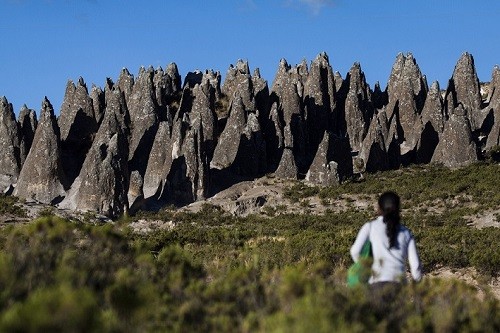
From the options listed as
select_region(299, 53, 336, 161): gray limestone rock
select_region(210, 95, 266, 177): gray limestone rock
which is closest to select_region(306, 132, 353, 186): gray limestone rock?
select_region(210, 95, 266, 177): gray limestone rock

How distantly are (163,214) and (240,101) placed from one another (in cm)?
1390

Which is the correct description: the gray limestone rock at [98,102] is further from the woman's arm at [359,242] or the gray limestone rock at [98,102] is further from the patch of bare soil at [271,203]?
the woman's arm at [359,242]

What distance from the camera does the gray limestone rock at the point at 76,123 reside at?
→ 42.8 metres

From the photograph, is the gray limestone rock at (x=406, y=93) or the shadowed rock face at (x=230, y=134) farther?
the gray limestone rock at (x=406, y=93)

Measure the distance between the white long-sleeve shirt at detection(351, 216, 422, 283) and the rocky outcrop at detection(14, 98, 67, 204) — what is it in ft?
100

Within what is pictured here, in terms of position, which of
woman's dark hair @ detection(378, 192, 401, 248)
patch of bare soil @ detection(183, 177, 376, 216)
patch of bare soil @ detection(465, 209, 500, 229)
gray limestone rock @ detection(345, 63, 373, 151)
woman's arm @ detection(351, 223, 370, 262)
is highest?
gray limestone rock @ detection(345, 63, 373, 151)

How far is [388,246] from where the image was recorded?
22.0 ft

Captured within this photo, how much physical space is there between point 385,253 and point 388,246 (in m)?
0.06

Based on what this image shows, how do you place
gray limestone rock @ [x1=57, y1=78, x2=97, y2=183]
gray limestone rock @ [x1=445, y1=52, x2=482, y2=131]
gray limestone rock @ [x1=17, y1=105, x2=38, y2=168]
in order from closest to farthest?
gray limestone rock @ [x1=17, y1=105, x2=38, y2=168] → gray limestone rock @ [x1=57, y1=78, x2=97, y2=183] → gray limestone rock @ [x1=445, y1=52, x2=482, y2=131]

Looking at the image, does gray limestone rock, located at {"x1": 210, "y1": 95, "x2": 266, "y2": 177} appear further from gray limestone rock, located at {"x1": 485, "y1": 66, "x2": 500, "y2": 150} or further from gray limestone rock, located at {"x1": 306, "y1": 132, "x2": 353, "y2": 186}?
gray limestone rock, located at {"x1": 485, "y1": 66, "x2": 500, "y2": 150}

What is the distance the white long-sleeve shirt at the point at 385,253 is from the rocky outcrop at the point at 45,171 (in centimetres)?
3059

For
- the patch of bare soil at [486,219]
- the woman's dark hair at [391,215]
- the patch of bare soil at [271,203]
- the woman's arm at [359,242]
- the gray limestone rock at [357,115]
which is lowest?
the woman's arm at [359,242]

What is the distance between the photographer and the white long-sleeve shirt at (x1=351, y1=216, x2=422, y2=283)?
6629 mm

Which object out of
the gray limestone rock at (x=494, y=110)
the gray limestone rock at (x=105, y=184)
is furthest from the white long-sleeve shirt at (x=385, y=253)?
the gray limestone rock at (x=494, y=110)
